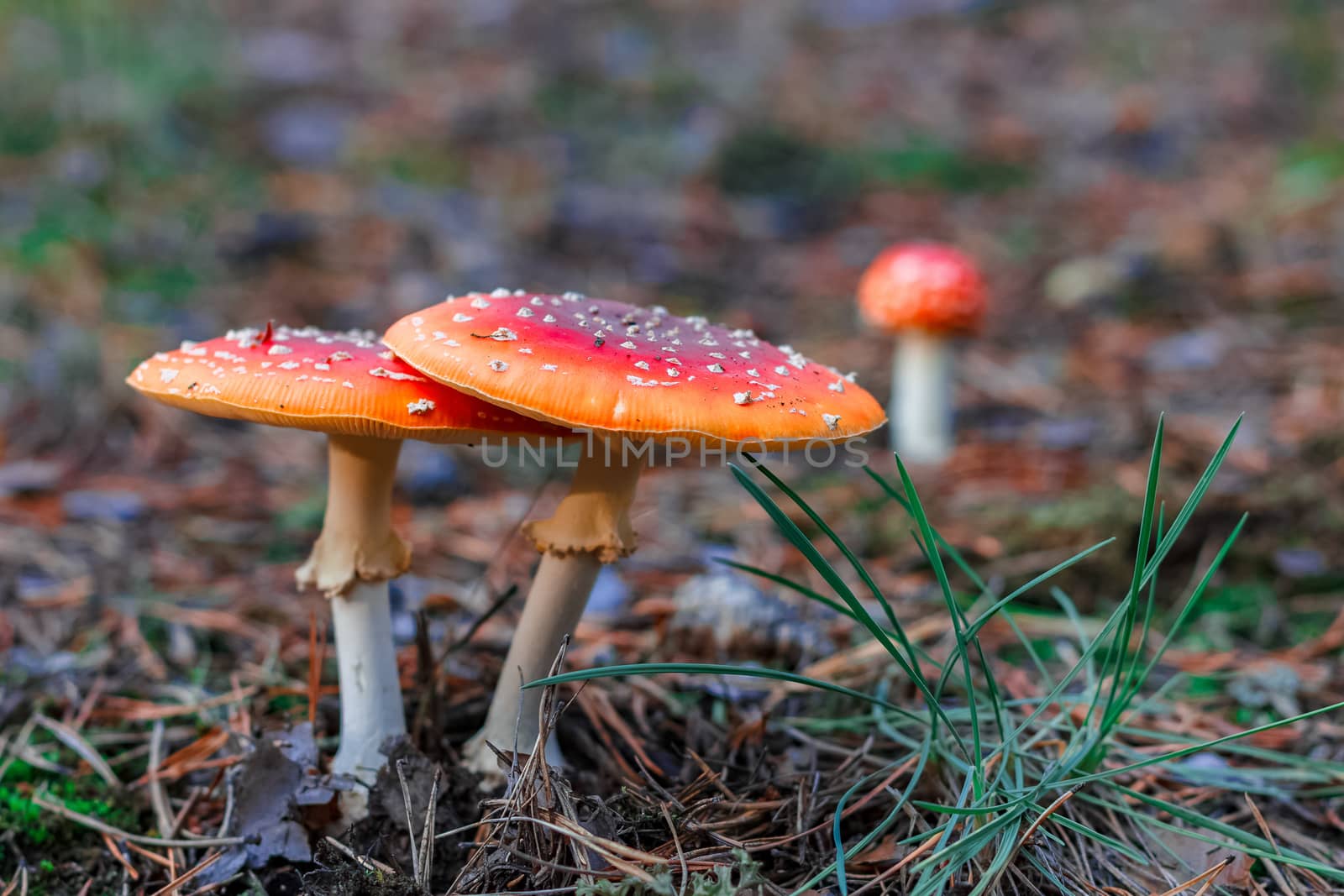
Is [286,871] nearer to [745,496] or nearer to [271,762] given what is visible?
[271,762]

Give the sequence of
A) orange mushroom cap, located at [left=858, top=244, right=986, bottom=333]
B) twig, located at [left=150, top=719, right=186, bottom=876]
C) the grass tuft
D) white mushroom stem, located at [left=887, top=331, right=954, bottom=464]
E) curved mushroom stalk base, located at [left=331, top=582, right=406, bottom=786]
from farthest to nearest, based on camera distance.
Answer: white mushroom stem, located at [left=887, top=331, right=954, bottom=464]
orange mushroom cap, located at [left=858, top=244, right=986, bottom=333]
curved mushroom stalk base, located at [left=331, top=582, right=406, bottom=786]
twig, located at [left=150, top=719, right=186, bottom=876]
the grass tuft

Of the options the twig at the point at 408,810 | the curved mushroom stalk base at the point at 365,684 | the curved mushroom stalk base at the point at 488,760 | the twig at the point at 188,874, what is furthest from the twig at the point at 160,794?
the curved mushroom stalk base at the point at 488,760

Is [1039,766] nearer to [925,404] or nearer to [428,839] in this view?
[428,839]

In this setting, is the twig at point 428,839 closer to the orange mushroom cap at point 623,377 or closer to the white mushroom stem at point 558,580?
the white mushroom stem at point 558,580

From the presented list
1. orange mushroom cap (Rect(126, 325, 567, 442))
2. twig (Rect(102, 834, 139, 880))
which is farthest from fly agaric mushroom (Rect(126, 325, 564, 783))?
twig (Rect(102, 834, 139, 880))

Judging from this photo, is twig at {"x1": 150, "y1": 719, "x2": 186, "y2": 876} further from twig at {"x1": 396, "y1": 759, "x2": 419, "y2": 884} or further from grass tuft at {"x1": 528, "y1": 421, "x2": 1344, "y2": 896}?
grass tuft at {"x1": 528, "y1": 421, "x2": 1344, "y2": 896}

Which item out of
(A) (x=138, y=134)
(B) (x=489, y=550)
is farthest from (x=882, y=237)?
(A) (x=138, y=134)
